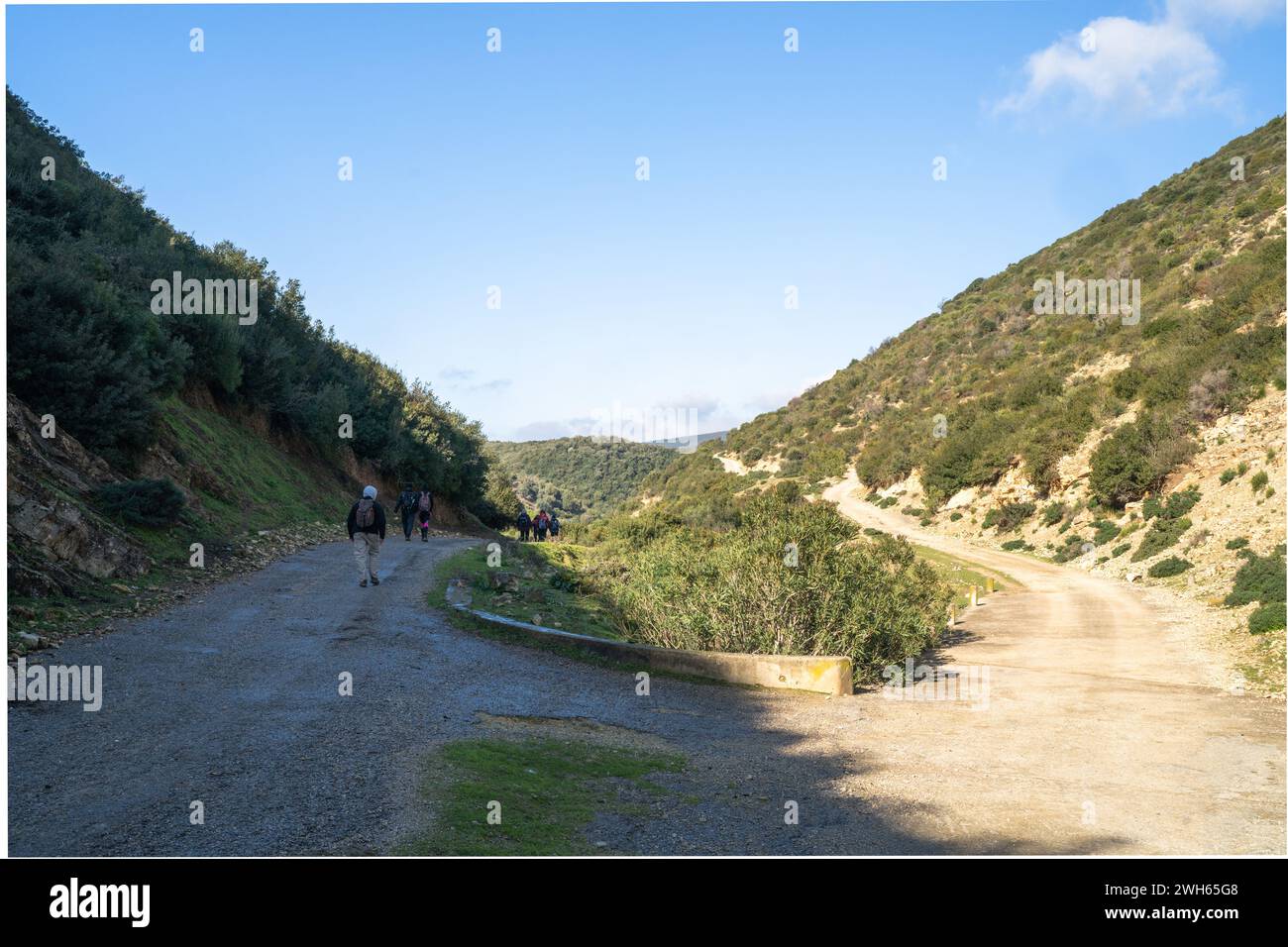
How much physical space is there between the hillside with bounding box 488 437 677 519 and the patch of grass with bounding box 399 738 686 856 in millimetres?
102165

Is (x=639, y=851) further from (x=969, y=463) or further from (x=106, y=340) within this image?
(x=969, y=463)

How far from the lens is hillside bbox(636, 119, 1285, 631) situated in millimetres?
25891

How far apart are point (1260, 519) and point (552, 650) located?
2084 cm

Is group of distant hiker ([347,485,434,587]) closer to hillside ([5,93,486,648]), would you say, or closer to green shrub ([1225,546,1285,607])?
hillside ([5,93,486,648])

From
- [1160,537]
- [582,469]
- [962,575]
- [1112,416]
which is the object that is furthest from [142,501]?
[582,469]

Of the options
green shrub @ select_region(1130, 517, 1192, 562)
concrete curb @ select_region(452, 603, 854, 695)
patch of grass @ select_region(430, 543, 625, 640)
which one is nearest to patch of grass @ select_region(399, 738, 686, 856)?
concrete curb @ select_region(452, 603, 854, 695)

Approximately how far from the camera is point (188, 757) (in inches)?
241

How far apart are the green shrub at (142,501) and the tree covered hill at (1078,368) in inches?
922

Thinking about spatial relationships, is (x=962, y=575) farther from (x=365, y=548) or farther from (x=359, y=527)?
(x=359, y=527)

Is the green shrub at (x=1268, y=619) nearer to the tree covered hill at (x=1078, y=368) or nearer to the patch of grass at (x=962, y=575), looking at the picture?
the patch of grass at (x=962, y=575)

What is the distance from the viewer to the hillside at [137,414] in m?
11.2

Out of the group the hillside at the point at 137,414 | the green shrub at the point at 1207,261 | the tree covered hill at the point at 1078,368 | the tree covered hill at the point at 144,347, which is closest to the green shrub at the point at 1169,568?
the tree covered hill at the point at 1078,368

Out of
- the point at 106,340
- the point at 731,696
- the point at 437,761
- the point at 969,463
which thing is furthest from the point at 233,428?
the point at 969,463

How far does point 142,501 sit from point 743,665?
9.96 metres
